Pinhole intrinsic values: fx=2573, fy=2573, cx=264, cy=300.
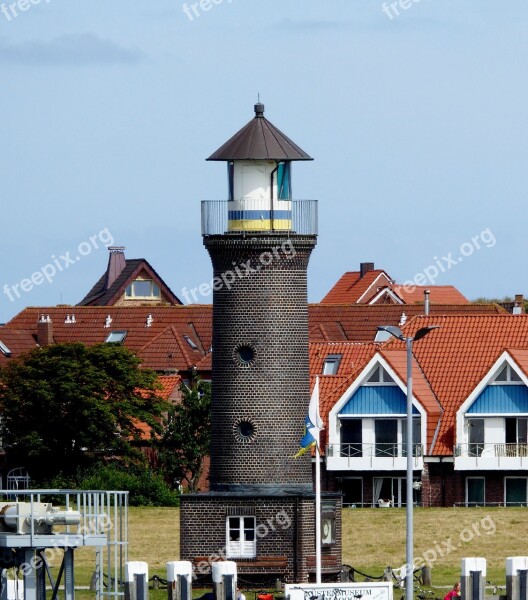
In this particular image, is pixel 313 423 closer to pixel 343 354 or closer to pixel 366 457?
pixel 366 457

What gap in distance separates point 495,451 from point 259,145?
22340mm

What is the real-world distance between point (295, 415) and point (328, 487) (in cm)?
2033

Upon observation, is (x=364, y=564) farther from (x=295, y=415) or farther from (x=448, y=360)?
(x=448, y=360)

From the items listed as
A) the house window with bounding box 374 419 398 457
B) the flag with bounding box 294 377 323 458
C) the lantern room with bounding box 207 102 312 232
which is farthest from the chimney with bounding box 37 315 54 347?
the flag with bounding box 294 377 323 458

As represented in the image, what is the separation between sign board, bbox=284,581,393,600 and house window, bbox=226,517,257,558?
9.45m

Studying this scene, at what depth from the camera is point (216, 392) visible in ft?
207

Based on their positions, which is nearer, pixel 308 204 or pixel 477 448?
pixel 308 204

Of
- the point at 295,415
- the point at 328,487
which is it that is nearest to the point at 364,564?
the point at 295,415

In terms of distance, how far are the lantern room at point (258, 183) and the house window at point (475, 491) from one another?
2118 centimetres

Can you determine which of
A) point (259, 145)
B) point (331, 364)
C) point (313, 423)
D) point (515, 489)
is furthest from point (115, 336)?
point (313, 423)

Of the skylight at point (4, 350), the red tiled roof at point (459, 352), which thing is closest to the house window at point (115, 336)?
the skylight at point (4, 350)

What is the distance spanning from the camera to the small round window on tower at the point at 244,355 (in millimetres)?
62519

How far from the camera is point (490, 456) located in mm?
82125

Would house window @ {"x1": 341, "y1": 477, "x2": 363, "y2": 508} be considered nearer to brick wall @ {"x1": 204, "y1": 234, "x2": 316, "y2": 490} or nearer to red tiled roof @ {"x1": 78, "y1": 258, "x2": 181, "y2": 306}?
brick wall @ {"x1": 204, "y1": 234, "x2": 316, "y2": 490}
